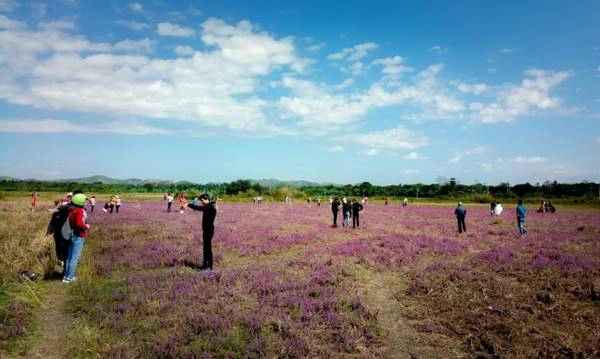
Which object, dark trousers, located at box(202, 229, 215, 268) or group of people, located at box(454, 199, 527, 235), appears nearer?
dark trousers, located at box(202, 229, 215, 268)

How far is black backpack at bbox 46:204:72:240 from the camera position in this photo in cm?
1218

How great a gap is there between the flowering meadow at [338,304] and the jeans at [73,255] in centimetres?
42

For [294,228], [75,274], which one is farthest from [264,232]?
[75,274]

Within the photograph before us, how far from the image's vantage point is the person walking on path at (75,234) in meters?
12.0

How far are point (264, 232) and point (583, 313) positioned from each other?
17929mm

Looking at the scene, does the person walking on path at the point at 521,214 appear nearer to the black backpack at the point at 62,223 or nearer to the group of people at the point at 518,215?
the group of people at the point at 518,215

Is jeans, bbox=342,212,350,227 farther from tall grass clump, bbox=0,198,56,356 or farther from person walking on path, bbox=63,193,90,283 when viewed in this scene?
person walking on path, bbox=63,193,90,283

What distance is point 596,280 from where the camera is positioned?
11.6 metres

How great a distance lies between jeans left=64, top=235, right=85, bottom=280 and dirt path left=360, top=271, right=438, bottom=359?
31.0 feet

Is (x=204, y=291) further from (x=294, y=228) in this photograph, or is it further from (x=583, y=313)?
(x=294, y=228)

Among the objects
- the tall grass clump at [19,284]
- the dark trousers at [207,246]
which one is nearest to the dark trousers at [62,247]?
the tall grass clump at [19,284]

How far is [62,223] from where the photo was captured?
12.7 metres

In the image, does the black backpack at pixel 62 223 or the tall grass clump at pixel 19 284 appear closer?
the tall grass clump at pixel 19 284

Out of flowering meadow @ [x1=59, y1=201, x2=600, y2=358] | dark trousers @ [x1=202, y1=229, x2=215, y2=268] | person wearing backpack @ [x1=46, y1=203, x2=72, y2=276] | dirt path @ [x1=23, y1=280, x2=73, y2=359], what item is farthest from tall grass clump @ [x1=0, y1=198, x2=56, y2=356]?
dark trousers @ [x1=202, y1=229, x2=215, y2=268]
